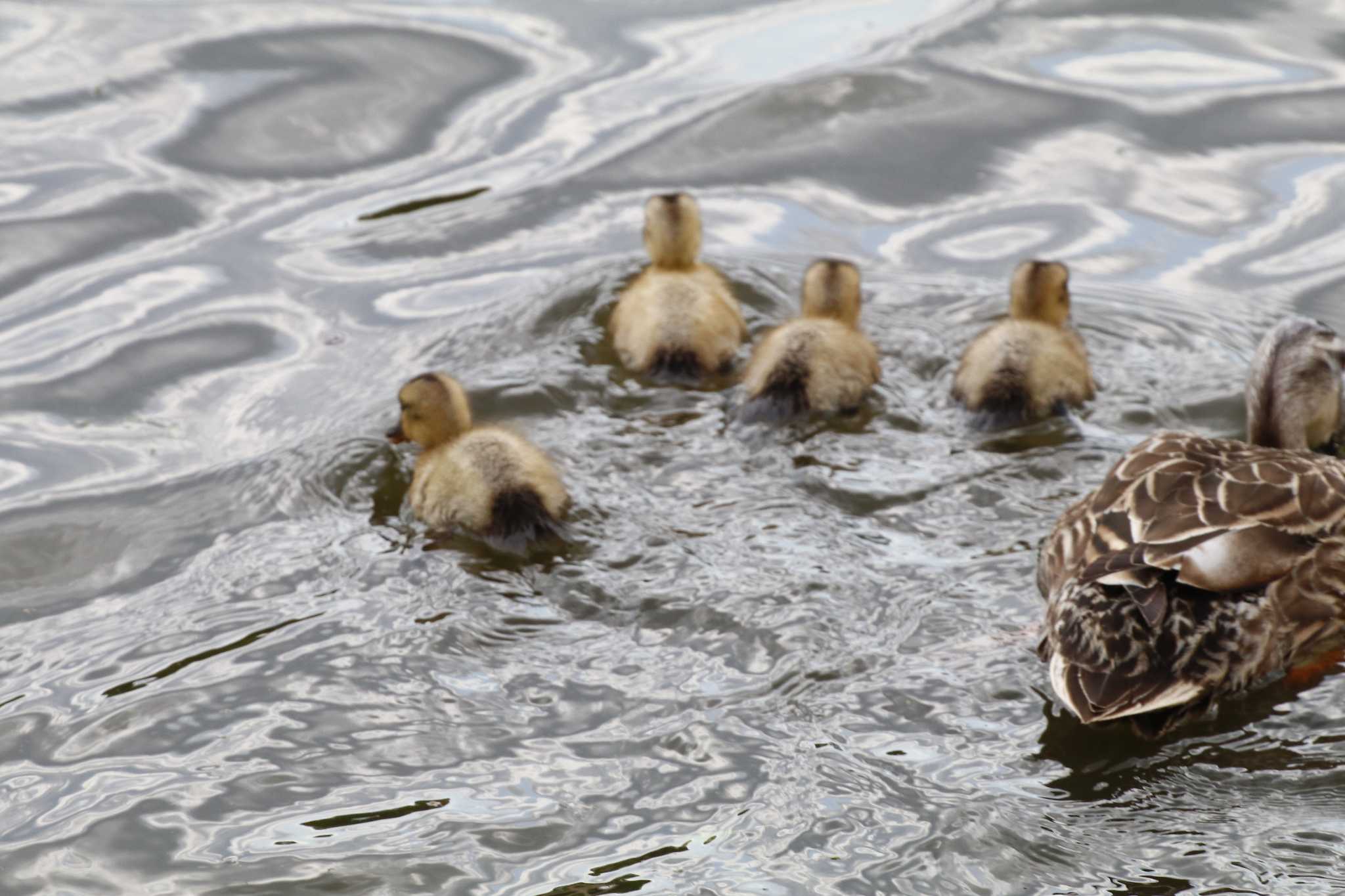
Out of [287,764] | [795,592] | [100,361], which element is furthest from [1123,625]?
[100,361]

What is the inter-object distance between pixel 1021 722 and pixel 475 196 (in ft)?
15.9

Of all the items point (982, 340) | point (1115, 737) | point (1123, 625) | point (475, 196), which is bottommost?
point (1115, 737)

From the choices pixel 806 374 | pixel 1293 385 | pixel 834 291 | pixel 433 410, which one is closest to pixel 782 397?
pixel 806 374

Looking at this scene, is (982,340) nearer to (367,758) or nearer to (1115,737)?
(1115,737)

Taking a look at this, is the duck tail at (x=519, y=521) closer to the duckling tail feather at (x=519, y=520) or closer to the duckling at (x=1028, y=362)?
the duckling tail feather at (x=519, y=520)

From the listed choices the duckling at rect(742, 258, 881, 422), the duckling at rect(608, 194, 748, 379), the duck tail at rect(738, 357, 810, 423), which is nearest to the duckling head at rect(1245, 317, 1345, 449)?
the duckling at rect(742, 258, 881, 422)

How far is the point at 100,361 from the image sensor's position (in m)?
7.10

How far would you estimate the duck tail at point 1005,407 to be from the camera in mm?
6207

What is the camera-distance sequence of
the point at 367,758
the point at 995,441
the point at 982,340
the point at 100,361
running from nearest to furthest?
the point at 367,758
the point at 995,441
the point at 982,340
the point at 100,361

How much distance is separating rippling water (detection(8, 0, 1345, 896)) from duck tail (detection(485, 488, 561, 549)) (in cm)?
8

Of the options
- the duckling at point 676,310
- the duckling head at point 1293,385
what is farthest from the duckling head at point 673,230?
the duckling head at point 1293,385

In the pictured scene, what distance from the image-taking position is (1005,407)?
621cm

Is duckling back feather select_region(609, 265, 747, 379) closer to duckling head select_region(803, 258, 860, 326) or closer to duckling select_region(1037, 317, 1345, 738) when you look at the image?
duckling head select_region(803, 258, 860, 326)

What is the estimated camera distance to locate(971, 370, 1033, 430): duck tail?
6.21m
